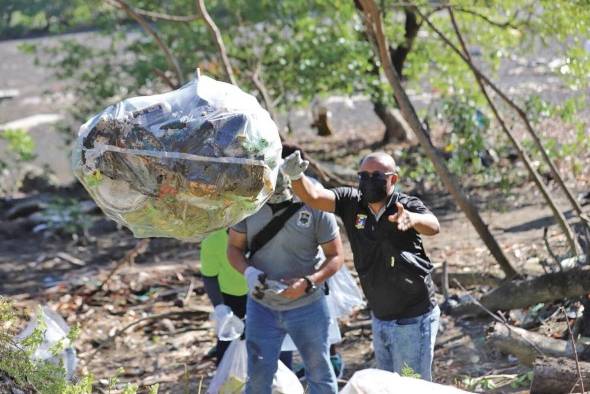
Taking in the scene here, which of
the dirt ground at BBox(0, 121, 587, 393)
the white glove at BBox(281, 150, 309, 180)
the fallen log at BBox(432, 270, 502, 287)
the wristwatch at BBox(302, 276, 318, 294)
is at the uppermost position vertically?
the white glove at BBox(281, 150, 309, 180)

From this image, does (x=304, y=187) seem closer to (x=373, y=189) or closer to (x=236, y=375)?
(x=373, y=189)

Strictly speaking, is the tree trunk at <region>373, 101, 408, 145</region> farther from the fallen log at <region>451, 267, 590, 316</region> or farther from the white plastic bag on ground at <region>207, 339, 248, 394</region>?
the white plastic bag on ground at <region>207, 339, 248, 394</region>

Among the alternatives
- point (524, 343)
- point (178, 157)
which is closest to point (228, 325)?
point (524, 343)

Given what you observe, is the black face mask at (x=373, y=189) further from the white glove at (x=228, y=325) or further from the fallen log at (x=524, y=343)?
the fallen log at (x=524, y=343)

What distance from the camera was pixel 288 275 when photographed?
18.7 feet

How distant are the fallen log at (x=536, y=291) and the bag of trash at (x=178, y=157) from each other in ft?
11.0

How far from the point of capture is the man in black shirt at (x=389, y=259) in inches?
206

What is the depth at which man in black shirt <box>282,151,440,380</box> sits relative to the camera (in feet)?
17.2

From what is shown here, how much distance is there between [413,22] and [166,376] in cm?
824

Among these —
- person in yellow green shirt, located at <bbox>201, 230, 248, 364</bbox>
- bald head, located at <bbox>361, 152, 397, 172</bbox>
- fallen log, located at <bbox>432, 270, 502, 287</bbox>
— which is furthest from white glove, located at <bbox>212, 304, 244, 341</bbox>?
fallen log, located at <bbox>432, 270, 502, 287</bbox>

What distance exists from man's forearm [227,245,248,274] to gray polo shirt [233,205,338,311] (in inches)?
2.7

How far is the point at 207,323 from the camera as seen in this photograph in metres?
9.30

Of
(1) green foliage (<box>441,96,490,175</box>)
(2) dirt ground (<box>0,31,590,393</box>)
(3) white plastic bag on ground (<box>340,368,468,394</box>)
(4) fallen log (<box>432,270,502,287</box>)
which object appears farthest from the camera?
(1) green foliage (<box>441,96,490,175</box>)

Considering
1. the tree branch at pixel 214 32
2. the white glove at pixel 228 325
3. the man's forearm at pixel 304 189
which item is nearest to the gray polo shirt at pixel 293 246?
the man's forearm at pixel 304 189
